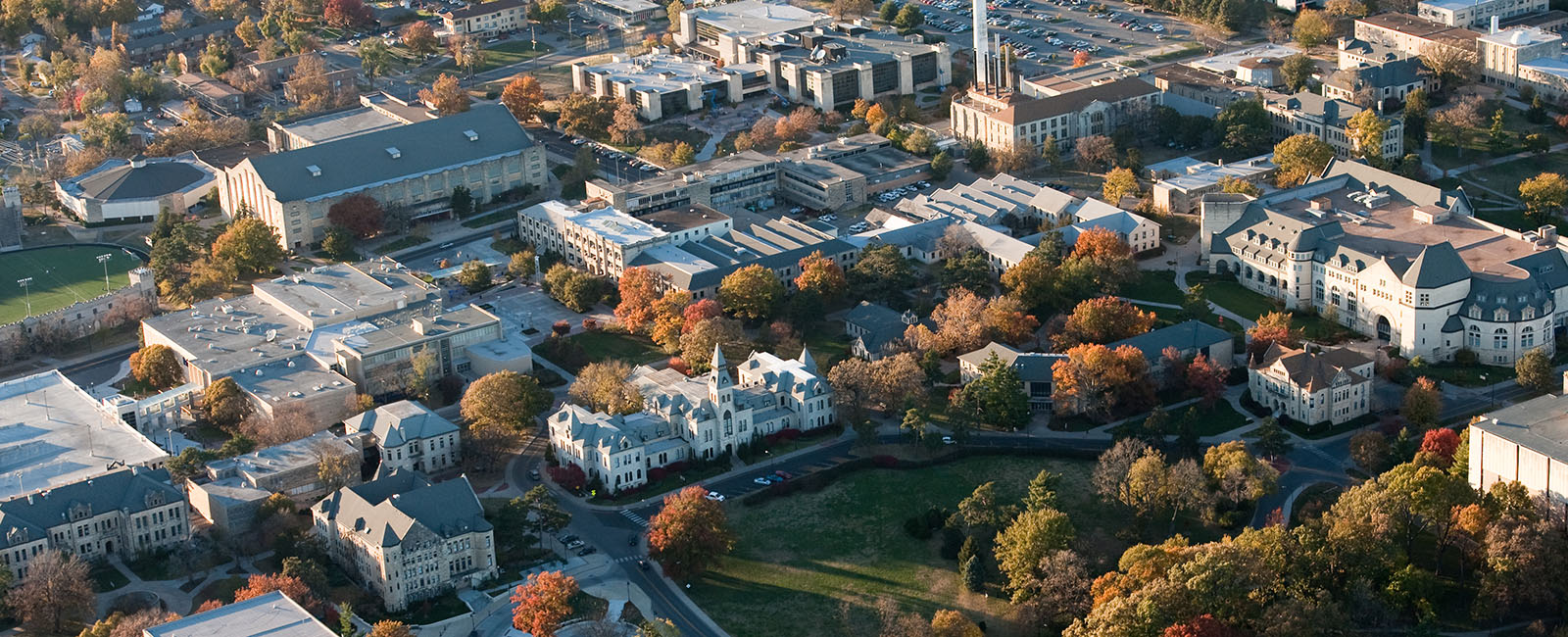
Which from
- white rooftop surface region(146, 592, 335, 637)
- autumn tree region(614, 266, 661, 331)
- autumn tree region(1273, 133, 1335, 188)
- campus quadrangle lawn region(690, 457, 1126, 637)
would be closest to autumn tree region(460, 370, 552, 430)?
campus quadrangle lawn region(690, 457, 1126, 637)

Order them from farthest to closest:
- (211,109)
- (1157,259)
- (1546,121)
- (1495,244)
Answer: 1. (211,109)
2. (1546,121)
3. (1157,259)
4. (1495,244)

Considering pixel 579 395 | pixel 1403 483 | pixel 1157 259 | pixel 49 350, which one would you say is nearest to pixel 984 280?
pixel 1157 259

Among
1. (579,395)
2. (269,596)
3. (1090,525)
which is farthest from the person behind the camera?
(579,395)

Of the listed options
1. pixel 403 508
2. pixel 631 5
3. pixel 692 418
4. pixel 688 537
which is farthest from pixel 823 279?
pixel 631 5

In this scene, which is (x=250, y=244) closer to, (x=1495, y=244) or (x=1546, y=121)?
(x=1495, y=244)

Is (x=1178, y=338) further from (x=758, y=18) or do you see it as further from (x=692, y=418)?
(x=758, y=18)

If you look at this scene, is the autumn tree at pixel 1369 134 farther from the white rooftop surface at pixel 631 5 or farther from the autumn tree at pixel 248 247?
the white rooftop surface at pixel 631 5

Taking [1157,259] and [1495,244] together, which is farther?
[1157,259]
